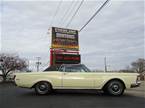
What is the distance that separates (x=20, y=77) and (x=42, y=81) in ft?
3.33

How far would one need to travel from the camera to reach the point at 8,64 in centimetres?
4197

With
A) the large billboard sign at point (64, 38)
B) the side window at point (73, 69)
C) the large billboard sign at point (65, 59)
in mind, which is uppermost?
the large billboard sign at point (64, 38)

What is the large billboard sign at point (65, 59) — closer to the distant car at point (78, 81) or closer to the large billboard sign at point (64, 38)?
the large billboard sign at point (64, 38)

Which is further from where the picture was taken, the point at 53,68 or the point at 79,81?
the point at 53,68

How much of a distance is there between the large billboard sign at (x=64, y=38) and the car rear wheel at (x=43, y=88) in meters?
21.9

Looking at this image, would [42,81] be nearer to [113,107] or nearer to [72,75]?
[72,75]

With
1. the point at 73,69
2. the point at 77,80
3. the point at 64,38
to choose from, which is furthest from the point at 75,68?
the point at 64,38

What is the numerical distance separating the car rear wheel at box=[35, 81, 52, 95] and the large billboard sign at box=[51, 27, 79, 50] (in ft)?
72.0

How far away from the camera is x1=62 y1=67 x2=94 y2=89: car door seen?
9086 mm

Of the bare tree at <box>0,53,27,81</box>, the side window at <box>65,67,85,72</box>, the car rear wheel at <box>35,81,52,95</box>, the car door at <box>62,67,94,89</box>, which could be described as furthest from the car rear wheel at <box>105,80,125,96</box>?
the bare tree at <box>0,53,27,81</box>

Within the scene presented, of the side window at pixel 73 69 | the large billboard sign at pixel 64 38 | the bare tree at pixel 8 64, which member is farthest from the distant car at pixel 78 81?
the bare tree at pixel 8 64

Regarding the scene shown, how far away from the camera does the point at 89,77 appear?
912cm

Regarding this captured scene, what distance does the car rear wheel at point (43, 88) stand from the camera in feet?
30.2

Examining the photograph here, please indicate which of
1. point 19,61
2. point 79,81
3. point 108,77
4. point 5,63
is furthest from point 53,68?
point 19,61
